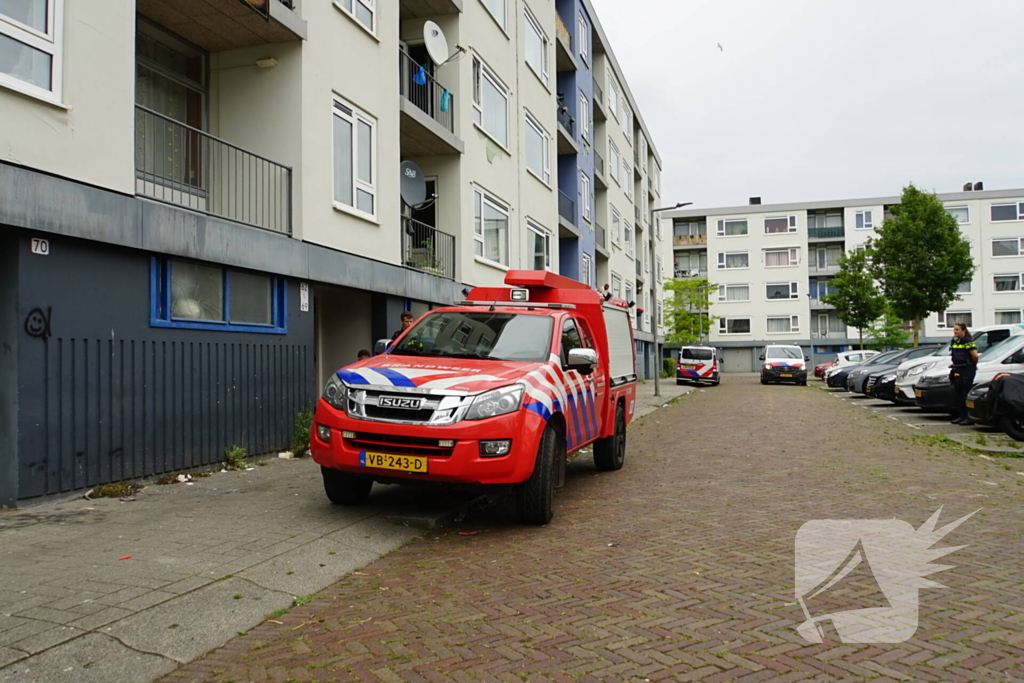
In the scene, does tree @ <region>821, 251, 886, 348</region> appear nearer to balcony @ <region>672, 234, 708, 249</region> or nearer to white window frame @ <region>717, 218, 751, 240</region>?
white window frame @ <region>717, 218, 751, 240</region>

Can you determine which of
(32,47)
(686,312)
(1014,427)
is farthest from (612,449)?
(686,312)

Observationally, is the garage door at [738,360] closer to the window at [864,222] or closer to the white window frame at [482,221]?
the window at [864,222]

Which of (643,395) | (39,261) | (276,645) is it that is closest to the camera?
(276,645)

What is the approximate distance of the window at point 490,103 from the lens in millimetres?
19312

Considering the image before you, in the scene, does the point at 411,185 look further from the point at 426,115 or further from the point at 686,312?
the point at 686,312

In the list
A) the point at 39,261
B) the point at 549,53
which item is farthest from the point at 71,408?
the point at 549,53

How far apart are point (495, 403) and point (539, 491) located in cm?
91

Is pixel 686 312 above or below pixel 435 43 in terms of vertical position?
below

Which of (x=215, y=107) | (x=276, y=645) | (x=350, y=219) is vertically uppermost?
(x=215, y=107)

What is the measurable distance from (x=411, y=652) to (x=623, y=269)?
127 feet

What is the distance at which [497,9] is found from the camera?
2095cm

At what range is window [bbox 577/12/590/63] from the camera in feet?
105

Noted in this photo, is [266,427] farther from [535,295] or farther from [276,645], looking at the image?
[276,645]

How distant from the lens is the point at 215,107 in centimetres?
1184
